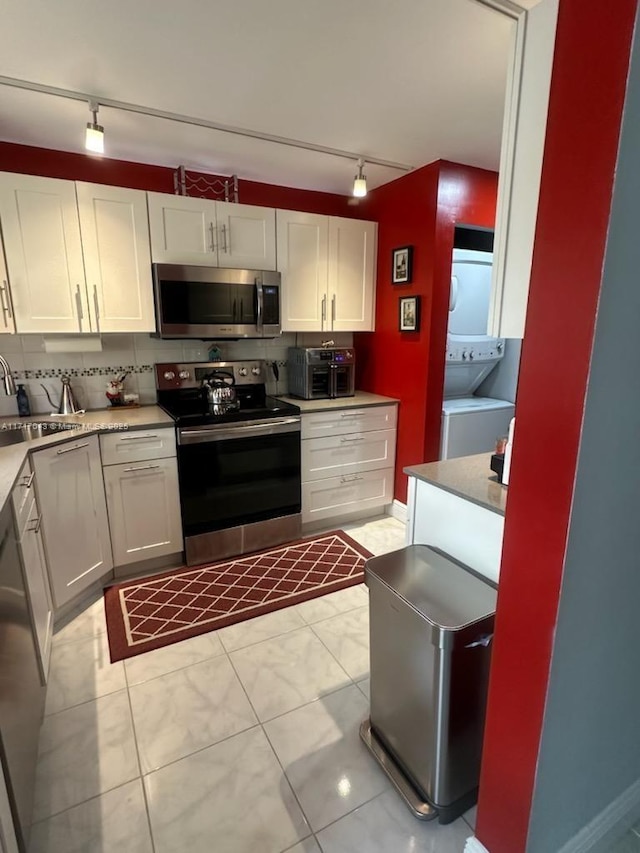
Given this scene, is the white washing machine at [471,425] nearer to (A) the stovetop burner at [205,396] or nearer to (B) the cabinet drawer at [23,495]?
(A) the stovetop burner at [205,396]

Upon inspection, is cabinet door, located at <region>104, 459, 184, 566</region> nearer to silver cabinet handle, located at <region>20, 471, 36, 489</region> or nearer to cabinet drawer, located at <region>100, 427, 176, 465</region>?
cabinet drawer, located at <region>100, 427, 176, 465</region>

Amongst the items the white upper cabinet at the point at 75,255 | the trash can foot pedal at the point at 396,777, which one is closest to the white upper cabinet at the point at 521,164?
the trash can foot pedal at the point at 396,777

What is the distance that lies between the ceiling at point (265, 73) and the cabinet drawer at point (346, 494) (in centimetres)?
207

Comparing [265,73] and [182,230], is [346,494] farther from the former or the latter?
[265,73]

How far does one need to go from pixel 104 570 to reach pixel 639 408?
8.34 feet

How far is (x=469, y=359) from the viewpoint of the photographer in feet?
11.0

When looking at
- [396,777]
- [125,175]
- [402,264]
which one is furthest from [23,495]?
[402,264]

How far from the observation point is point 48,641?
1846 mm

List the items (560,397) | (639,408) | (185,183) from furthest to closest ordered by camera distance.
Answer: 1. (185,183)
2. (639,408)
3. (560,397)

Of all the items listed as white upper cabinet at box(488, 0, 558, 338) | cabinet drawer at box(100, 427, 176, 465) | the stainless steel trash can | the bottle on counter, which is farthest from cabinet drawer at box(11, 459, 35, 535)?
white upper cabinet at box(488, 0, 558, 338)

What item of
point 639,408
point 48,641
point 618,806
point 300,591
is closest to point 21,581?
point 48,641

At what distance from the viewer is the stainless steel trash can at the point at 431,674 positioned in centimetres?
119

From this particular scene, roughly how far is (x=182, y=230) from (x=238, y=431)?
48.7 inches

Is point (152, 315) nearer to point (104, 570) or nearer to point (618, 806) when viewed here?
point (104, 570)
